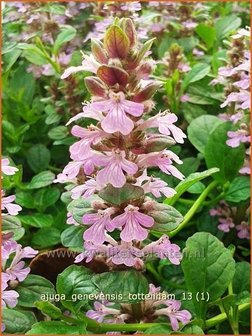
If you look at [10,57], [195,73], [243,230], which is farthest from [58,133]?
[243,230]

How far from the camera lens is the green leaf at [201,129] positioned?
3.56 ft

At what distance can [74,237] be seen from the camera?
2.75 ft

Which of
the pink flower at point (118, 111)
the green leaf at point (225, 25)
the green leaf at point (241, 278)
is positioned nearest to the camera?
the pink flower at point (118, 111)

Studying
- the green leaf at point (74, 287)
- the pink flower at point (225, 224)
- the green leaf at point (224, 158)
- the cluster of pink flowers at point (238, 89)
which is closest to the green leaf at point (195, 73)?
the cluster of pink flowers at point (238, 89)

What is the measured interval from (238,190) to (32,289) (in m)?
0.40

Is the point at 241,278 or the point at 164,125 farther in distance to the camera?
the point at 241,278

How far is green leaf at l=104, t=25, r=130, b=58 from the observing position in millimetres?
707

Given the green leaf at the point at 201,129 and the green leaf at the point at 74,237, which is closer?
the green leaf at the point at 74,237

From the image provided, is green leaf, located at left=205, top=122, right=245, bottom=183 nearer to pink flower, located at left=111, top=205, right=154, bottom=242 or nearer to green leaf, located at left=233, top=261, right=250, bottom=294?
green leaf, located at left=233, top=261, right=250, bottom=294

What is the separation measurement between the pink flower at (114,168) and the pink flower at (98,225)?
0.17 ft

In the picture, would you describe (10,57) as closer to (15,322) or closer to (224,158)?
(224,158)

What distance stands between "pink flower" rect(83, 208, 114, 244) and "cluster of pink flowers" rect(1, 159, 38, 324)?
126 mm

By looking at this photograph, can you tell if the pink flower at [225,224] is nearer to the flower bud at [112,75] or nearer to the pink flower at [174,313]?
the pink flower at [174,313]

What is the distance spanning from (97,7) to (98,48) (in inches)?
23.2
